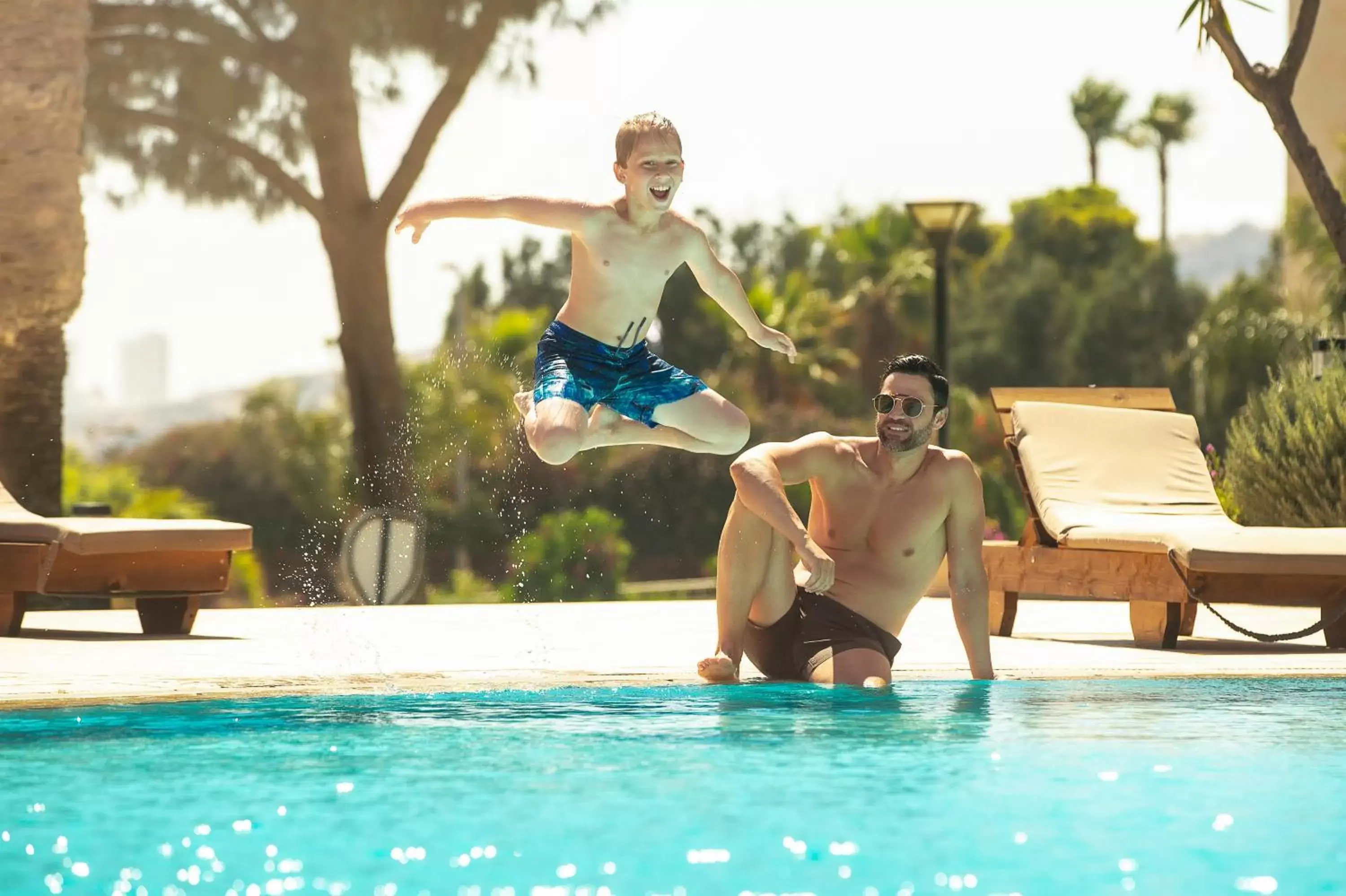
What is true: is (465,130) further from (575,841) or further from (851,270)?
(575,841)

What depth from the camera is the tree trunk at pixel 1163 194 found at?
231ft

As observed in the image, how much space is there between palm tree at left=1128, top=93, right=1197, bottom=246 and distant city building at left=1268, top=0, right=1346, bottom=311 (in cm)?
2550

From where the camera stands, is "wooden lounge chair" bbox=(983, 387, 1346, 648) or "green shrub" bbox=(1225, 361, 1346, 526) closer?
"wooden lounge chair" bbox=(983, 387, 1346, 648)

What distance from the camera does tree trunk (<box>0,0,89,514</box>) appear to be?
14.9 meters

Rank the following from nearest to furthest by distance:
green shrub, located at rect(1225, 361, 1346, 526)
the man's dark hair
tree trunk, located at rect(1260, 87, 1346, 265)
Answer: the man's dark hair, green shrub, located at rect(1225, 361, 1346, 526), tree trunk, located at rect(1260, 87, 1346, 265)

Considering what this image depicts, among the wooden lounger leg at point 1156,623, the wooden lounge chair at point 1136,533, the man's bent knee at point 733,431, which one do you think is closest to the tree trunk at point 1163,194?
the wooden lounge chair at point 1136,533

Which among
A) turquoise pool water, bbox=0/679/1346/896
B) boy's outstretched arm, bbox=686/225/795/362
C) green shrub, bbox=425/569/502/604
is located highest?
boy's outstretched arm, bbox=686/225/795/362

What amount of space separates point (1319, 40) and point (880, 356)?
18.1 m

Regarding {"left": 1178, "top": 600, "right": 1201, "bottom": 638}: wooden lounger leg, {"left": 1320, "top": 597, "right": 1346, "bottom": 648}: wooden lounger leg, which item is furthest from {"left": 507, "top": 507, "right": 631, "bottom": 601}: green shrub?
{"left": 1320, "top": 597, "right": 1346, "bottom": 648}: wooden lounger leg

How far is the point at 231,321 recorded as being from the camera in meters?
63.4

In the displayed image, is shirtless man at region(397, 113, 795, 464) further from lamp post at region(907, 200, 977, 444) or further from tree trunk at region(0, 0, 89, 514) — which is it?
tree trunk at region(0, 0, 89, 514)

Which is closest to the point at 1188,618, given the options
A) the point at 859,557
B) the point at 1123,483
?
the point at 1123,483

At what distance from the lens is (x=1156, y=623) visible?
329 inches

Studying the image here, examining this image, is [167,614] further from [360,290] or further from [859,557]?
[360,290]
